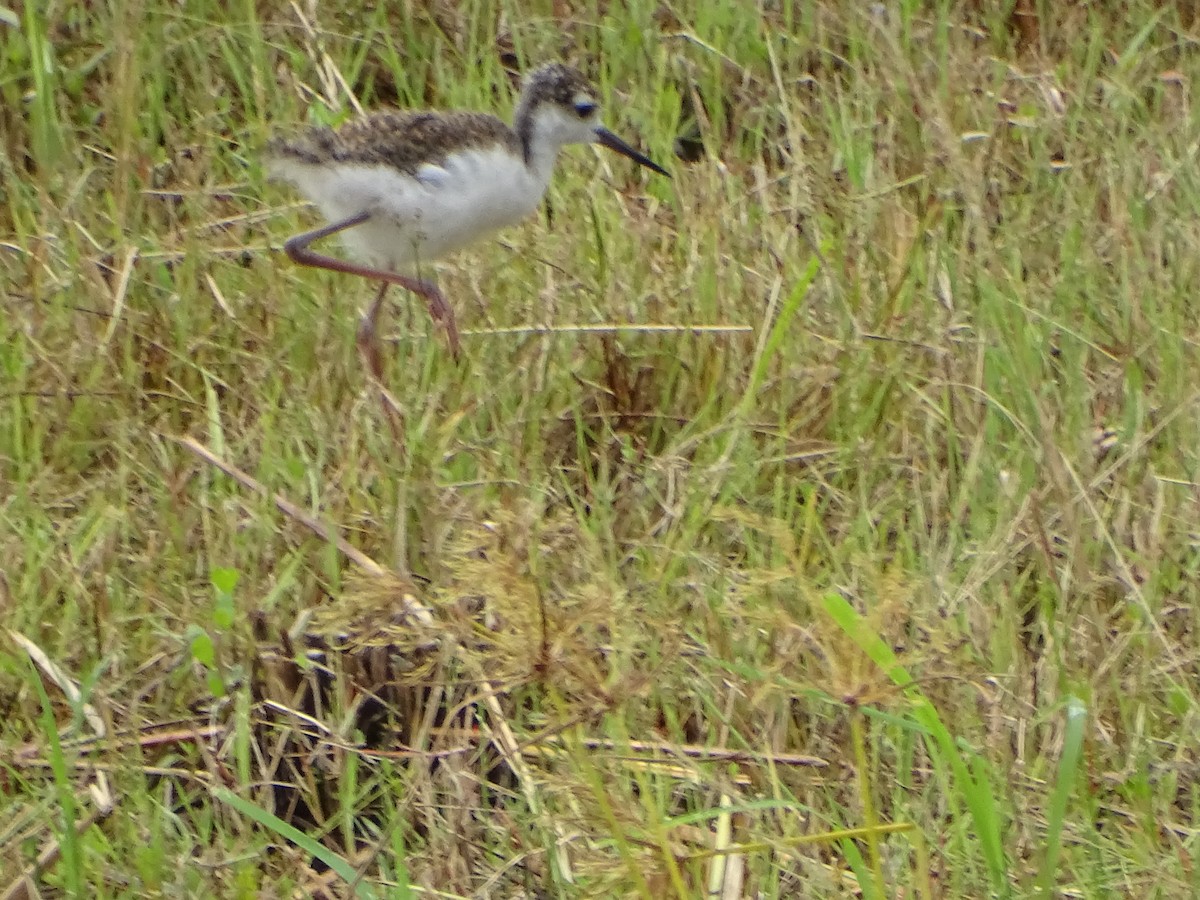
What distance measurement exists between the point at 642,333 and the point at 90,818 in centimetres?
165

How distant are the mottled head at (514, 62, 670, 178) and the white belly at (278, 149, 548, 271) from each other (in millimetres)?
217

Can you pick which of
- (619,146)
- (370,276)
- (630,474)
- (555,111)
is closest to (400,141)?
(370,276)

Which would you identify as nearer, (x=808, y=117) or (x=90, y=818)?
(x=90, y=818)

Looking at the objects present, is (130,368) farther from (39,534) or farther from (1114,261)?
(1114,261)

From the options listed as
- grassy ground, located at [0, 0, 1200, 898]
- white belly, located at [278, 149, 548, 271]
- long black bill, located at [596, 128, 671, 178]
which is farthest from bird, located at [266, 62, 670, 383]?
long black bill, located at [596, 128, 671, 178]

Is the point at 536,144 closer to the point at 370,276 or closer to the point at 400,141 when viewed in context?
the point at 400,141

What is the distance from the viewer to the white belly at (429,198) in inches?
153

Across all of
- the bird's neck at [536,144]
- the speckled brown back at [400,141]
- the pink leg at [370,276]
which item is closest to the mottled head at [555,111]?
the bird's neck at [536,144]

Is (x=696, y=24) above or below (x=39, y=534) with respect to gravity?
above

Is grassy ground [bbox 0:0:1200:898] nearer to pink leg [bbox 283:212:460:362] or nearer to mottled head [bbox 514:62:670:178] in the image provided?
pink leg [bbox 283:212:460:362]

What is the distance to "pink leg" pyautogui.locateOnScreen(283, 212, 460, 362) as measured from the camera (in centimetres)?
382

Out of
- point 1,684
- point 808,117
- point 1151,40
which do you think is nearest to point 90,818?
point 1,684

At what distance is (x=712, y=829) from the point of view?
2766 mm

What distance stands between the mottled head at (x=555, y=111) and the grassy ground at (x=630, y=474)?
194 mm
